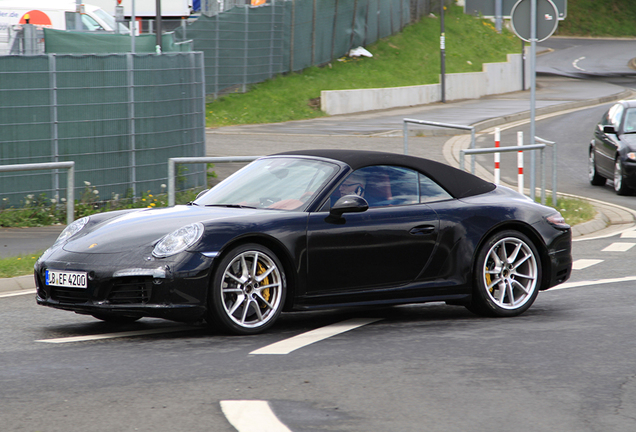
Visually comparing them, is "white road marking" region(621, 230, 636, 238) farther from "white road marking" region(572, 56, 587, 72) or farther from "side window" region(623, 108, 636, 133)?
"white road marking" region(572, 56, 587, 72)

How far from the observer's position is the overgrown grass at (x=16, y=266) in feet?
31.5

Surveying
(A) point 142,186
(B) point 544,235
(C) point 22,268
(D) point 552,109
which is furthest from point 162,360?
(D) point 552,109

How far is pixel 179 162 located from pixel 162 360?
6.33 meters

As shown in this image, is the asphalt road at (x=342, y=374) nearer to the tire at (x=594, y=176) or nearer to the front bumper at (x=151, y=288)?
the front bumper at (x=151, y=288)

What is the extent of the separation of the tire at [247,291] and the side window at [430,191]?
4.50 feet

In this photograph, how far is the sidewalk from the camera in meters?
14.5

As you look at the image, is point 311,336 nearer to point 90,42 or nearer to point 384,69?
point 90,42

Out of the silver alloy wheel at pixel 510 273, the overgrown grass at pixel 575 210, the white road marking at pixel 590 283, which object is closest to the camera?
the silver alloy wheel at pixel 510 273

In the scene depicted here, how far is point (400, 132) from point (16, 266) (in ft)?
63.9

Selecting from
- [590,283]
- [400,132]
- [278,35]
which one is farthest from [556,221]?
[278,35]

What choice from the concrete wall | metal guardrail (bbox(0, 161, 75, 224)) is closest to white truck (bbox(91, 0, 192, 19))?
the concrete wall

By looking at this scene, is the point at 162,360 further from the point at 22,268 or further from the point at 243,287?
the point at 22,268

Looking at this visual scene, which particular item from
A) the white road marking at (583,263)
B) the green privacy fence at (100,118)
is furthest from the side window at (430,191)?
the green privacy fence at (100,118)

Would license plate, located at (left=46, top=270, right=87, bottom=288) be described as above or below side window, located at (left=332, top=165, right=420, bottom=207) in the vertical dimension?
below
